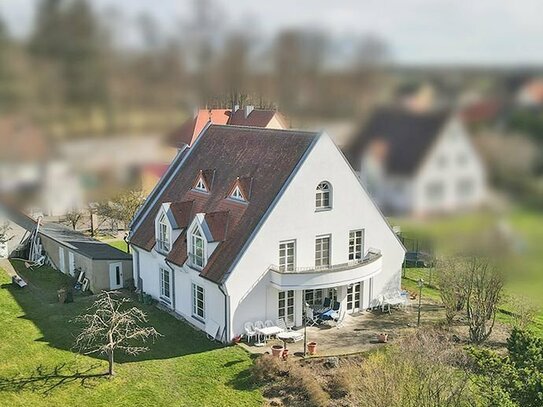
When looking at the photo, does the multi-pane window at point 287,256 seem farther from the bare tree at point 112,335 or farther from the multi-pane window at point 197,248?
the bare tree at point 112,335

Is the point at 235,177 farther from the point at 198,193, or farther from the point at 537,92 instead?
the point at 537,92

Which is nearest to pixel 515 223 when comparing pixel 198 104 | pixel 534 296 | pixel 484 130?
pixel 484 130

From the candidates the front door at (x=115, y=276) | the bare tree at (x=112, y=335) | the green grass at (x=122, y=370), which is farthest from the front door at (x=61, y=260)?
the bare tree at (x=112, y=335)

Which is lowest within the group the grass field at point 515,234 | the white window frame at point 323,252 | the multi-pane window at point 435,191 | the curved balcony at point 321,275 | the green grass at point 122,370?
the green grass at point 122,370

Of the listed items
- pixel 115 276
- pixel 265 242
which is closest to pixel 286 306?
pixel 265 242

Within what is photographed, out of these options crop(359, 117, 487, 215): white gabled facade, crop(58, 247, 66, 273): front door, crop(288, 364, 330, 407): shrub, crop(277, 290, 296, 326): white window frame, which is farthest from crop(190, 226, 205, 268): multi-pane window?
crop(359, 117, 487, 215): white gabled facade

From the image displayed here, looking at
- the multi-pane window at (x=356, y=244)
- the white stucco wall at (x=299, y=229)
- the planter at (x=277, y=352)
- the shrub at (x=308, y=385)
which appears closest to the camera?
the shrub at (x=308, y=385)

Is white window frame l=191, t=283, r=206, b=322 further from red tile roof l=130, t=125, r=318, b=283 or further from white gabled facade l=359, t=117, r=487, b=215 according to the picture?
white gabled facade l=359, t=117, r=487, b=215
